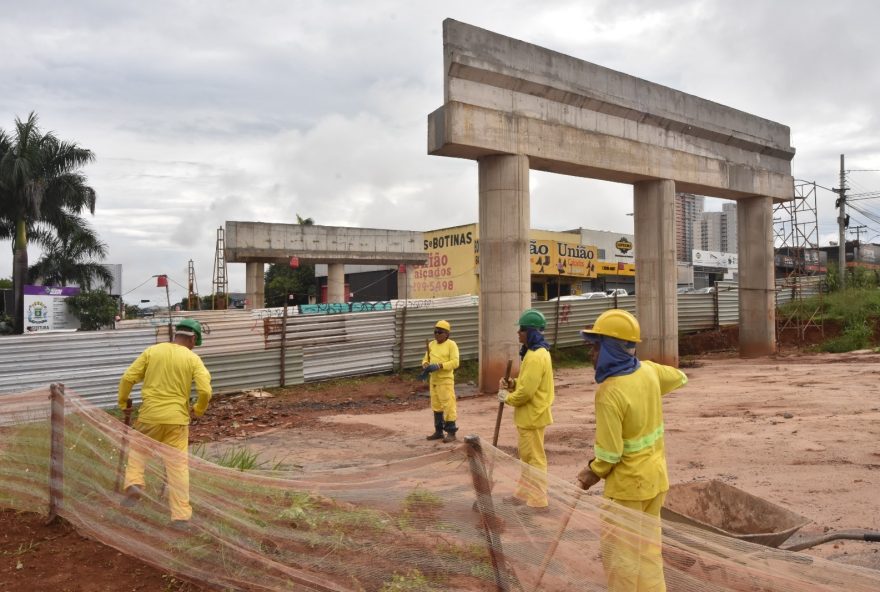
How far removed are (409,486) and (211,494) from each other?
1.59 m

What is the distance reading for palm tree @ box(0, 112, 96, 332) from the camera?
92.1 feet

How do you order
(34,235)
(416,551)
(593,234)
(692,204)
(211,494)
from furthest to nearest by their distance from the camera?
(692,204) → (593,234) → (34,235) → (211,494) → (416,551)

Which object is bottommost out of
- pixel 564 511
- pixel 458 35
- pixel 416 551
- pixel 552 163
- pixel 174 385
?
pixel 416 551

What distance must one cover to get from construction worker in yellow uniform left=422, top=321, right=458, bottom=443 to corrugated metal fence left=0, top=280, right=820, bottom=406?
4993mm

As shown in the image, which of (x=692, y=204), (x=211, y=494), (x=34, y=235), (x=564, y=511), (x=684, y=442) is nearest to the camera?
(x=564, y=511)

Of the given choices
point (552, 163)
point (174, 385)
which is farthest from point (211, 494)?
point (552, 163)

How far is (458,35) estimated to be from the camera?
13.2m

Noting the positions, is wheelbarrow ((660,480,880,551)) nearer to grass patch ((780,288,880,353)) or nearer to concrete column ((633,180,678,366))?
concrete column ((633,180,678,366))

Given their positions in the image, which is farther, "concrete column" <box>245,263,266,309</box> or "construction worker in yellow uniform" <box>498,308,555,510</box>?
"concrete column" <box>245,263,266,309</box>

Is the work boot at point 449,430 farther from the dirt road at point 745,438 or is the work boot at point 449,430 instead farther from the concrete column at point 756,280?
the concrete column at point 756,280

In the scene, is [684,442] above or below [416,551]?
below

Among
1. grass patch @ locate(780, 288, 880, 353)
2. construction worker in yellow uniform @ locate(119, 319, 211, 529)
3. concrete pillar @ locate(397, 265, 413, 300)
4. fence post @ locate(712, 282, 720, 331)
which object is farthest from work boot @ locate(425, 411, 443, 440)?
concrete pillar @ locate(397, 265, 413, 300)

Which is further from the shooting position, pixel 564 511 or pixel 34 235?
pixel 34 235

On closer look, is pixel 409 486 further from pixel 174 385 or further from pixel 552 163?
pixel 552 163
